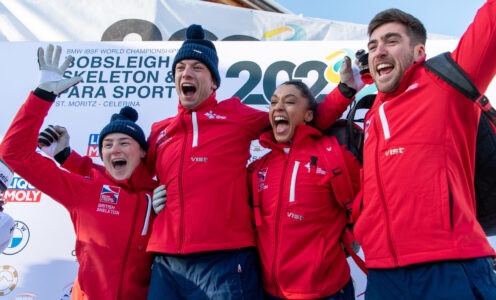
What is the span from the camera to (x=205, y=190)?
2.10 metres

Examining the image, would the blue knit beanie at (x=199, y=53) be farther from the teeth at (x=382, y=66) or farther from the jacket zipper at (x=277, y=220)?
the teeth at (x=382, y=66)

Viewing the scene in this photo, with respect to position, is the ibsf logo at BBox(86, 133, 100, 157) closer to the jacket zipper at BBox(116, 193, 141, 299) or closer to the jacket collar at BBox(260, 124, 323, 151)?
the jacket zipper at BBox(116, 193, 141, 299)

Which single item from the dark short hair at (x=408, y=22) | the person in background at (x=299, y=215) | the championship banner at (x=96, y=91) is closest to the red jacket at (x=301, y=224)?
the person in background at (x=299, y=215)

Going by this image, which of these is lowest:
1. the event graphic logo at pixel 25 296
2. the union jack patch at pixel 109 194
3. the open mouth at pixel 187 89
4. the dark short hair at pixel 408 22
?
the event graphic logo at pixel 25 296

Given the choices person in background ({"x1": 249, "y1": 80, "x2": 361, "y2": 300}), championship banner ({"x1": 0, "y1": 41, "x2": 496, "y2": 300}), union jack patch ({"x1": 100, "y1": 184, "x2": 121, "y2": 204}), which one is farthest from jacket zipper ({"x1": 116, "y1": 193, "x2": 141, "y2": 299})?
championship banner ({"x1": 0, "y1": 41, "x2": 496, "y2": 300})

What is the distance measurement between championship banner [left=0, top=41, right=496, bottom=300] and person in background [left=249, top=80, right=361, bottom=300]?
889 millimetres

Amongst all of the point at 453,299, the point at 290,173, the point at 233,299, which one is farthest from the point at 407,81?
the point at 233,299

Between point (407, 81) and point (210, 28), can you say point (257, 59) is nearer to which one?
point (210, 28)

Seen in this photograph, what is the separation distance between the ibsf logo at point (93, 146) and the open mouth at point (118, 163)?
0.78 m

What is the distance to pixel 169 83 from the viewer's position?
3.32 m

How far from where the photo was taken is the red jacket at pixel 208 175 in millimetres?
2023

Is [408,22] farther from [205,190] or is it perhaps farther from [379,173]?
[205,190]

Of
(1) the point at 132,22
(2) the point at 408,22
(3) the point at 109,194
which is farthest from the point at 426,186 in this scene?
(1) the point at 132,22

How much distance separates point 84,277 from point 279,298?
98 centimetres
